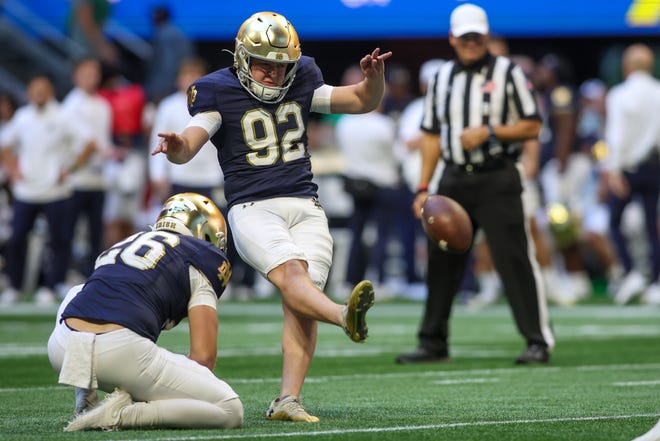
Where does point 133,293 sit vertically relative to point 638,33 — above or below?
below

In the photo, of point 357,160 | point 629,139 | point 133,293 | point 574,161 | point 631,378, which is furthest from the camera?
point 574,161

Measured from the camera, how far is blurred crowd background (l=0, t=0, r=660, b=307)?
13859 mm

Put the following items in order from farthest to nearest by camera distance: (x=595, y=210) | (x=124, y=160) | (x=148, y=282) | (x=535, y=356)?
(x=595, y=210)
(x=124, y=160)
(x=535, y=356)
(x=148, y=282)

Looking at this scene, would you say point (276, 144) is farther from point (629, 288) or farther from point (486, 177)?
point (629, 288)

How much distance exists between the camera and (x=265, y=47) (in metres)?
5.70

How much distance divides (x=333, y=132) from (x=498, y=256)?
11.9 meters

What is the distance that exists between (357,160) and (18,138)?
3.26m

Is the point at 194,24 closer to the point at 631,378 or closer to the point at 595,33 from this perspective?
the point at 595,33

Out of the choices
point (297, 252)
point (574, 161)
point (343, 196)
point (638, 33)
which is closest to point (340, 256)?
point (343, 196)

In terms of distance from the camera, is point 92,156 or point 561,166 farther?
point 561,166

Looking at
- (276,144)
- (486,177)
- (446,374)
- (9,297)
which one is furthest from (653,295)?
(276,144)

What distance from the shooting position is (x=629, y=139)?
13.7 m

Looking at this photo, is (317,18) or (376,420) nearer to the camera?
(376,420)

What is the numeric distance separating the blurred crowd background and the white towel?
20.6 ft
